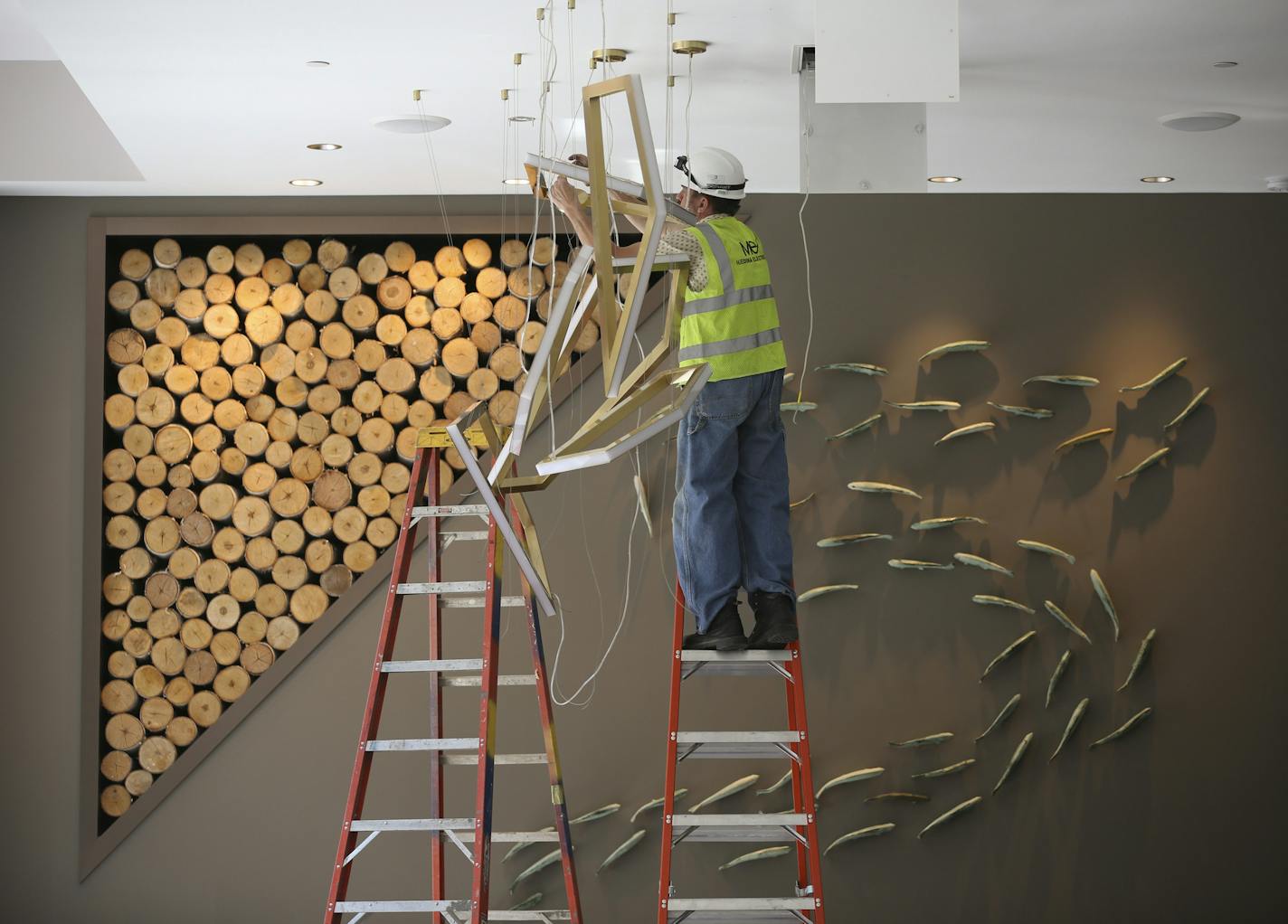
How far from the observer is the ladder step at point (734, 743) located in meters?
2.68

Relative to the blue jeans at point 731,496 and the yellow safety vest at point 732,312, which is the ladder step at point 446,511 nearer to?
the blue jeans at point 731,496

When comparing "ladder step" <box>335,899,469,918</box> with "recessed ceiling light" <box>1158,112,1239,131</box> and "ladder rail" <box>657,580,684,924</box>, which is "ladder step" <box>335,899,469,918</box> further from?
"recessed ceiling light" <box>1158,112,1239,131</box>

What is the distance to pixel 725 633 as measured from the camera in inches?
105

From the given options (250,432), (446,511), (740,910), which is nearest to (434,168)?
(250,432)

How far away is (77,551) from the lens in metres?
4.41

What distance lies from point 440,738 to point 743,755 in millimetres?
722

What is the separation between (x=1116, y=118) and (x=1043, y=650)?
1718 mm

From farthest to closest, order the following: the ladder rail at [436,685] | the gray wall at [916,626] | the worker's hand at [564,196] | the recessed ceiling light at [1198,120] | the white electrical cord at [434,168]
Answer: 1. the gray wall at [916,626]
2. the recessed ceiling light at [1198,120]
3. the white electrical cord at [434,168]
4. the ladder rail at [436,685]
5. the worker's hand at [564,196]

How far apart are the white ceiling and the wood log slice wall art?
0.34 m

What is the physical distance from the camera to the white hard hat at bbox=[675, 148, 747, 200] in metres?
2.64

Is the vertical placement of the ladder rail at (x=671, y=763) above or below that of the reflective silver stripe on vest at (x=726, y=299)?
below

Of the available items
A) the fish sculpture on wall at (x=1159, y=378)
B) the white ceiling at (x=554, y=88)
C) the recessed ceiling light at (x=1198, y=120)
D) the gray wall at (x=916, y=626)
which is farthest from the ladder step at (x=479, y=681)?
the recessed ceiling light at (x=1198, y=120)

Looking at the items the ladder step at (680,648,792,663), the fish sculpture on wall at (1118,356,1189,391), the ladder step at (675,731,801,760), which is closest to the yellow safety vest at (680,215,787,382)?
the ladder step at (680,648,792,663)

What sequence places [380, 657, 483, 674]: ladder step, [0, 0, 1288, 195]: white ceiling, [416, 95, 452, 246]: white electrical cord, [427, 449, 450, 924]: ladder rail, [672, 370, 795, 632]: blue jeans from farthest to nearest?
[416, 95, 452, 246]: white electrical cord, [427, 449, 450, 924]: ladder rail, [0, 0, 1288, 195]: white ceiling, [380, 657, 483, 674]: ladder step, [672, 370, 795, 632]: blue jeans
